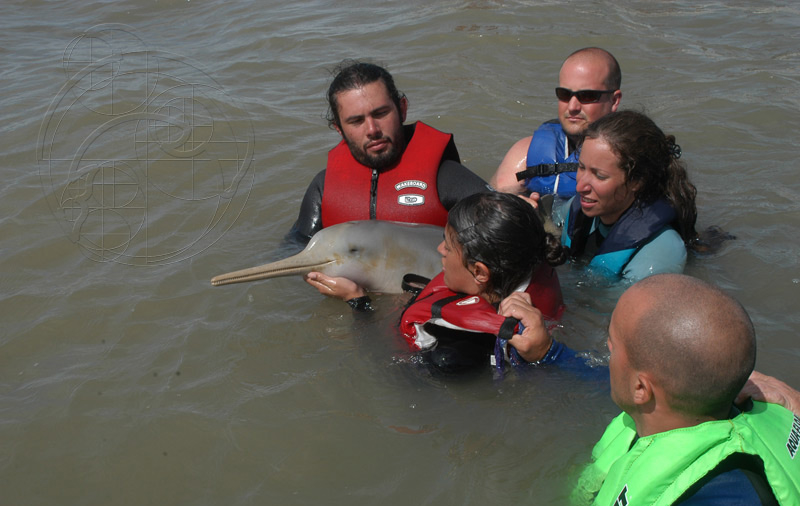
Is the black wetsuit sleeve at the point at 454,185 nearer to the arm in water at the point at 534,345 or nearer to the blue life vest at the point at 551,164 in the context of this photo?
the blue life vest at the point at 551,164

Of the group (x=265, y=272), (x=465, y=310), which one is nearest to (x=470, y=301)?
(x=465, y=310)

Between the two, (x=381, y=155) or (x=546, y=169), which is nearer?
(x=381, y=155)

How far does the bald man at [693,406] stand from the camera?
220 cm

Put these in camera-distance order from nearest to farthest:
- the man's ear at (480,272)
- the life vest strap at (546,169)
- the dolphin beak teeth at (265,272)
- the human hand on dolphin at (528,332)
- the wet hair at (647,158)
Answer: the human hand on dolphin at (528,332) < the man's ear at (480,272) < the dolphin beak teeth at (265,272) < the wet hair at (647,158) < the life vest strap at (546,169)

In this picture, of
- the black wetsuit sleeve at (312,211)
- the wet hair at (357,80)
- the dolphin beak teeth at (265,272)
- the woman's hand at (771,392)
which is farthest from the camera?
the black wetsuit sleeve at (312,211)

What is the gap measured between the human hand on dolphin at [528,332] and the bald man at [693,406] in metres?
1.02

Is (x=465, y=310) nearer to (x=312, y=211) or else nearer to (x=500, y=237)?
(x=500, y=237)

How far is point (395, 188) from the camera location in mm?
5164

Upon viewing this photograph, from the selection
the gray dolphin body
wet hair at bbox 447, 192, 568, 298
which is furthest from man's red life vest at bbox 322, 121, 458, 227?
wet hair at bbox 447, 192, 568, 298

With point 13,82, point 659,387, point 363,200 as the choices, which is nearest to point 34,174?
point 13,82

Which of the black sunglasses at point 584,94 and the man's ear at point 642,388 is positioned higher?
the black sunglasses at point 584,94

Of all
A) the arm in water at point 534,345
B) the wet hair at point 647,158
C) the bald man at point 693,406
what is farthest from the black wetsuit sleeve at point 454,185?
the bald man at point 693,406

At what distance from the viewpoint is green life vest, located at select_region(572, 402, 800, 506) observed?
2213 mm

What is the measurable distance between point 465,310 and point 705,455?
5.73 feet
